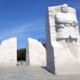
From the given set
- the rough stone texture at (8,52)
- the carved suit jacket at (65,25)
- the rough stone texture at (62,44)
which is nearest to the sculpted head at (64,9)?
the rough stone texture at (62,44)

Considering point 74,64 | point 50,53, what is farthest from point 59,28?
point 74,64

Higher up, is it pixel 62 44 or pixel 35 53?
pixel 62 44

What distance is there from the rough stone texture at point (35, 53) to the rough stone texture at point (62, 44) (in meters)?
5.65

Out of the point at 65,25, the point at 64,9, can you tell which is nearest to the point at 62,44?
the point at 65,25

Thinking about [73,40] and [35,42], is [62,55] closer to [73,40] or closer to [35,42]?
[73,40]

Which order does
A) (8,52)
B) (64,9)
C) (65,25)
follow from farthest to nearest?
(8,52)
(64,9)
(65,25)

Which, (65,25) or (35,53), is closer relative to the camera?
(65,25)

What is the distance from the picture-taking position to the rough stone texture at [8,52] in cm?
1491

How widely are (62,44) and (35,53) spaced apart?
6.15 metres

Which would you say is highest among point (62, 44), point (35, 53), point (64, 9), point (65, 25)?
point (64, 9)

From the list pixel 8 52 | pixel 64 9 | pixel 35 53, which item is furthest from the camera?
pixel 35 53

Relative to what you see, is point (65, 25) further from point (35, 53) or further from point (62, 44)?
point (35, 53)

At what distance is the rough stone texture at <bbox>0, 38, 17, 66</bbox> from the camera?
1491 centimetres

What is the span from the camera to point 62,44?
1033 centimetres
